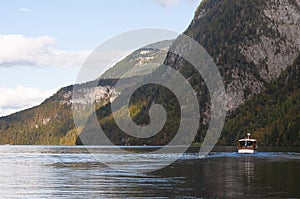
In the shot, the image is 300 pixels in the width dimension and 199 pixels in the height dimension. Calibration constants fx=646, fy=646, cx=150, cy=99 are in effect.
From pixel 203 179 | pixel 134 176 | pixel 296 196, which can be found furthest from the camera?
pixel 134 176

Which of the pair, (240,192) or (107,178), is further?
(107,178)

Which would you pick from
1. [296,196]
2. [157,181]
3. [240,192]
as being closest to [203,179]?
[157,181]

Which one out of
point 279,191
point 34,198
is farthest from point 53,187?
point 279,191

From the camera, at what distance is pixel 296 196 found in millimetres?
59594

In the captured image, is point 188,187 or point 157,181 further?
point 157,181

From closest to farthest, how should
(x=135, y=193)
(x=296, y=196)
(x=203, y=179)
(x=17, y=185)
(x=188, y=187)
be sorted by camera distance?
(x=296, y=196) → (x=135, y=193) → (x=188, y=187) → (x=17, y=185) → (x=203, y=179)

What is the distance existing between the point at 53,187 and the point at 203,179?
1985 centimetres

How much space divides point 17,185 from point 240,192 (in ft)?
88.8

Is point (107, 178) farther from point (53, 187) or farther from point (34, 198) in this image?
point (34, 198)

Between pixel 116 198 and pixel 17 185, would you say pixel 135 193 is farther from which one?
pixel 17 185

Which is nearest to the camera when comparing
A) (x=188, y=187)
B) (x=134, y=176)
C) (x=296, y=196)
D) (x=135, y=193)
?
(x=296, y=196)

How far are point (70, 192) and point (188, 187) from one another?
42.5 feet

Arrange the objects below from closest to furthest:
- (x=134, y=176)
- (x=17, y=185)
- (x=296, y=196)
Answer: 1. (x=296, y=196)
2. (x=17, y=185)
3. (x=134, y=176)

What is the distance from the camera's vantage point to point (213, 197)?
2349 inches
